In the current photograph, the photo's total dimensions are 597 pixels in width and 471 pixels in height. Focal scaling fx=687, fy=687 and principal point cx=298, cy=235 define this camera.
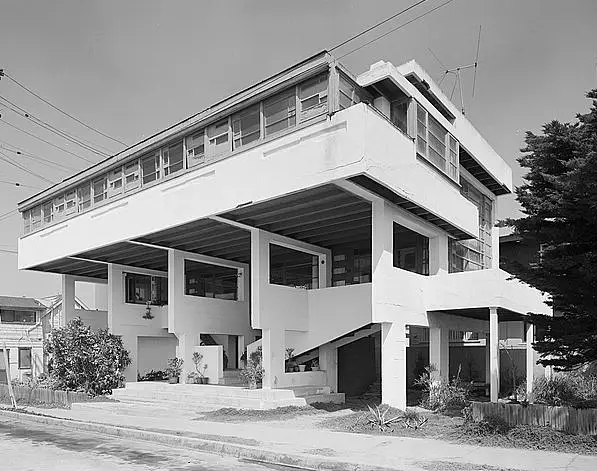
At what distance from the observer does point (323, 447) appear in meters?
13.0

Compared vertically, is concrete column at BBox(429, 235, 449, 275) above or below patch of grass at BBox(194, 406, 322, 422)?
above

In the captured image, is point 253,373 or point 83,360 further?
point 83,360

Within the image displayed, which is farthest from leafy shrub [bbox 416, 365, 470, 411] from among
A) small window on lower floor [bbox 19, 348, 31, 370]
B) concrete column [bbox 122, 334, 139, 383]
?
small window on lower floor [bbox 19, 348, 31, 370]

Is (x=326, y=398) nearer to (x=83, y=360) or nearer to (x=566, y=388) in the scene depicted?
(x=566, y=388)

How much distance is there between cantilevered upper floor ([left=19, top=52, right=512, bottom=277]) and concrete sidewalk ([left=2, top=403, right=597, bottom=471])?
6.26 meters

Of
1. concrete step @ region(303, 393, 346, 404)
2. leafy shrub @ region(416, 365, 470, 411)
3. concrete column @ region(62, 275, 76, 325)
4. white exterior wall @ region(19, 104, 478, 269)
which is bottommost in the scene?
concrete step @ region(303, 393, 346, 404)

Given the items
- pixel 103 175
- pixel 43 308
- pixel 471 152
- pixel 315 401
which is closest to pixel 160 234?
pixel 103 175

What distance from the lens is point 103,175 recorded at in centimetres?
2705

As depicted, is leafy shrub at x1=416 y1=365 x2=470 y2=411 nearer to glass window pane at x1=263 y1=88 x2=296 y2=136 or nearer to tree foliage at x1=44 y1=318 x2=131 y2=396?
glass window pane at x1=263 y1=88 x2=296 y2=136

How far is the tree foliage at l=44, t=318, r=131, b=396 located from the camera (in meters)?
26.1

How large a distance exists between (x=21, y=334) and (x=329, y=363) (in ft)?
106

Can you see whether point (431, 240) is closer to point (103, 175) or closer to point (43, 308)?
point (103, 175)

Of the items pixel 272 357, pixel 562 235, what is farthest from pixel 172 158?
pixel 562 235

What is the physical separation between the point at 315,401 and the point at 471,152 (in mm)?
10782
